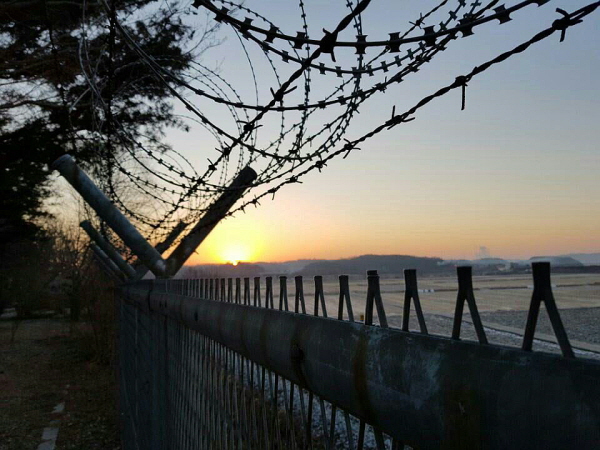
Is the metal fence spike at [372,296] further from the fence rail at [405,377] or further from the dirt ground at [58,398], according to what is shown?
the dirt ground at [58,398]

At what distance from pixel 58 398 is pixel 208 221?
10594 millimetres

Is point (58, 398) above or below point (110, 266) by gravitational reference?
below

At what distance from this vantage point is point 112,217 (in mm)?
4797

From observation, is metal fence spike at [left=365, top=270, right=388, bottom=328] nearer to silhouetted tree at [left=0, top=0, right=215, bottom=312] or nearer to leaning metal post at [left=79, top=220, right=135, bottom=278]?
leaning metal post at [left=79, top=220, right=135, bottom=278]

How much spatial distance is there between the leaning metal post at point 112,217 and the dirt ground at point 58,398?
5.45 m

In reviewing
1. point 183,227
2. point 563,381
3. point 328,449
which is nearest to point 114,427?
point 183,227

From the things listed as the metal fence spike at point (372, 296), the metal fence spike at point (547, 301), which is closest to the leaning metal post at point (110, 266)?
the metal fence spike at point (372, 296)

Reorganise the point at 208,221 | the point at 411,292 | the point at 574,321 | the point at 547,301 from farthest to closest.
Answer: the point at 574,321 < the point at 208,221 < the point at 411,292 < the point at 547,301

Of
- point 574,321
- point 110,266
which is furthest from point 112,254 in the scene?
point 574,321

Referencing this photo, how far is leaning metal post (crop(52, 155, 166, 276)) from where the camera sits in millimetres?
4559

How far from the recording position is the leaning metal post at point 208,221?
13.7ft

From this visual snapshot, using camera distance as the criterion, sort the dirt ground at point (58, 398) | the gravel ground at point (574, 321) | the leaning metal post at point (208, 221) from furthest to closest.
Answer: the gravel ground at point (574, 321) < the dirt ground at point (58, 398) < the leaning metal post at point (208, 221)

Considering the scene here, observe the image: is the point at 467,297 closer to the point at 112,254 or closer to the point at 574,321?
the point at 112,254

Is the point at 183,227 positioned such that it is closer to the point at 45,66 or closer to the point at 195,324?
the point at 195,324
